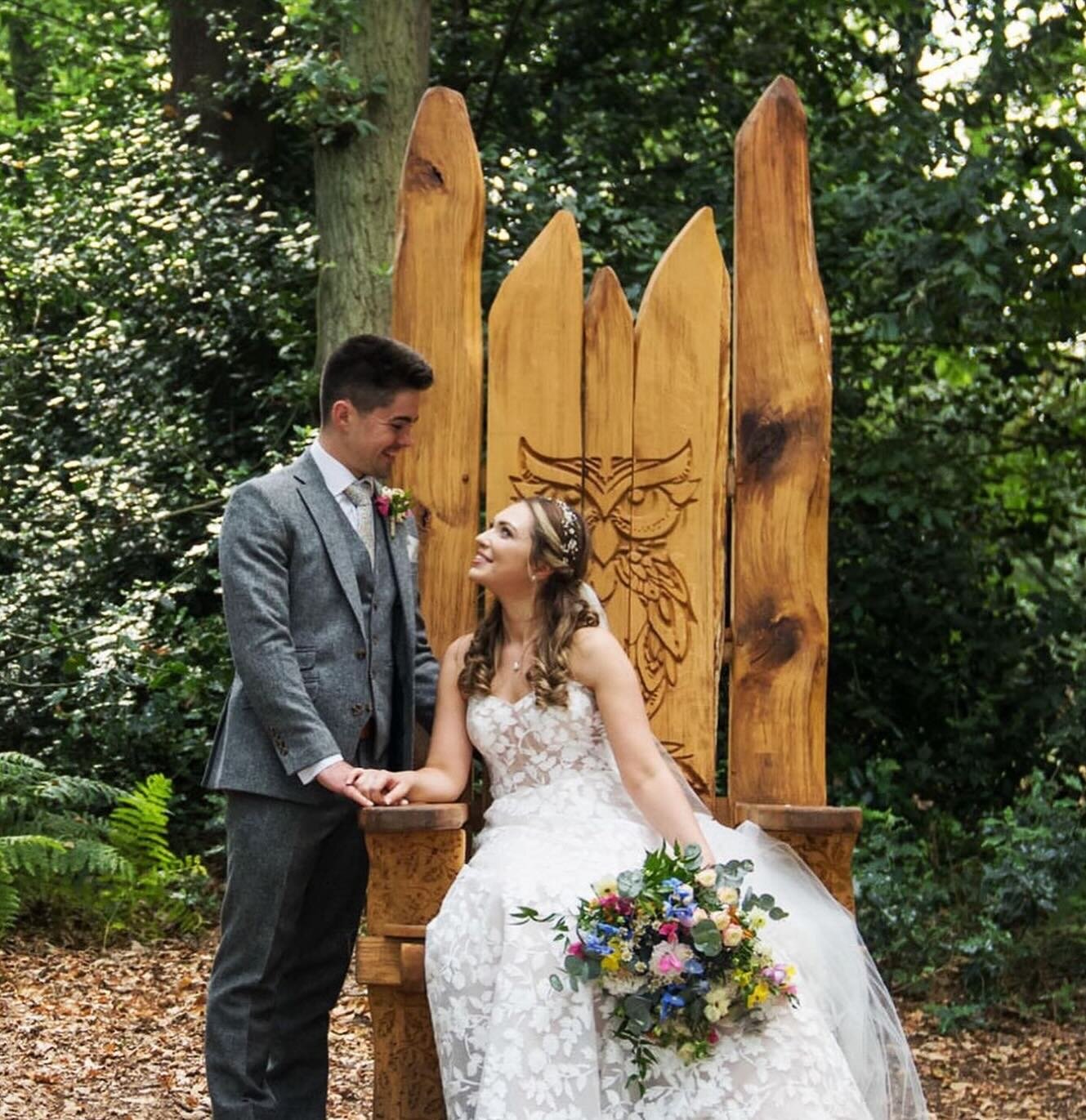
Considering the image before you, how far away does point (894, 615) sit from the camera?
704cm

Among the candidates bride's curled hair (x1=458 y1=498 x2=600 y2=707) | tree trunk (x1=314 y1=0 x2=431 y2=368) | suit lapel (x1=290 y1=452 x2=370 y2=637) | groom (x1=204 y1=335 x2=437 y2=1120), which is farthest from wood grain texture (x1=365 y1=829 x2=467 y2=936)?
tree trunk (x1=314 y1=0 x2=431 y2=368)

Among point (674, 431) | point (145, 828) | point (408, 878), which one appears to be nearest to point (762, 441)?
point (674, 431)

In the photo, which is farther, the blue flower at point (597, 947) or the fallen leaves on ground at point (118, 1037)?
the fallen leaves on ground at point (118, 1037)

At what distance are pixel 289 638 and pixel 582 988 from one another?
92 centimetres

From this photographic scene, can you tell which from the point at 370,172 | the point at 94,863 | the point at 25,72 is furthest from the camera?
the point at 25,72

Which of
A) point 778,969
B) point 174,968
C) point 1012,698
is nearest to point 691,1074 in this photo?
point 778,969

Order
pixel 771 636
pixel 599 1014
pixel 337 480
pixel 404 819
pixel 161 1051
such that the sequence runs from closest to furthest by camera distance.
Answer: pixel 599 1014, pixel 404 819, pixel 337 480, pixel 771 636, pixel 161 1051

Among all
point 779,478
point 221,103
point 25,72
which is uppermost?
point 25,72

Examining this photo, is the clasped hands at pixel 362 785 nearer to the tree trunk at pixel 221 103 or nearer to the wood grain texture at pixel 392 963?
the wood grain texture at pixel 392 963

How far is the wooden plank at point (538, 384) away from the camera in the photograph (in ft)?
12.5

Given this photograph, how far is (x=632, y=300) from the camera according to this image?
6.14m

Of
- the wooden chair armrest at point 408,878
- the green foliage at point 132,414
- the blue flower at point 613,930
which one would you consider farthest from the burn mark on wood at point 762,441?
the green foliage at point 132,414

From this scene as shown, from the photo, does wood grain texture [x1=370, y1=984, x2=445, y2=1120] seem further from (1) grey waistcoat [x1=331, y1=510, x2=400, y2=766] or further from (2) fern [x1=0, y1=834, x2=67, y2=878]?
(2) fern [x1=0, y1=834, x2=67, y2=878]

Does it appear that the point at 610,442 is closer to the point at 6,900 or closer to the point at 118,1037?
the point at 118,1037
